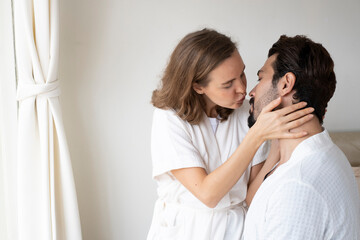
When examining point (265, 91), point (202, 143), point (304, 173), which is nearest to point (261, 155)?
point (202, 143)

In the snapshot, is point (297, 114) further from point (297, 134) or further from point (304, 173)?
point (304, 173)

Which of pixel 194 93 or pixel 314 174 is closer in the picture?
pixel 314 174

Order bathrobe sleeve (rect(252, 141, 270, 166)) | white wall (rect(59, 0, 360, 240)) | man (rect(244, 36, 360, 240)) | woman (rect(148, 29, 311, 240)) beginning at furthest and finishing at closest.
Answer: white wall (rect(59, 0, 360, 240)) < bathrobe sleeve (rect(252, 141, 270, 166)) < woman (rect(148, 29, 311, 240)) < man (rect(244, 36, 360, 240))

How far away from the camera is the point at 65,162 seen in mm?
1979

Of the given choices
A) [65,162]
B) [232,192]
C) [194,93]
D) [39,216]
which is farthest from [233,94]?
[39,216]

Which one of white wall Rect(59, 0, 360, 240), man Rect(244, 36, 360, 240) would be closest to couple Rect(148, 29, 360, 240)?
man Rect(244, 36, 360, 240)

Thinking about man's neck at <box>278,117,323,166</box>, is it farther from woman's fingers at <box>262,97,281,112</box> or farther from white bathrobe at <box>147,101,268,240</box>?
white bathrobe at <box>147,101,268,240</box>

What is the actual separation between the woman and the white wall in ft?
2.50

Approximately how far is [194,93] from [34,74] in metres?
0.83

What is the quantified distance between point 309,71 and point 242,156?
0.34 m

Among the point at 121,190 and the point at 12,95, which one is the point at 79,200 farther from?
the point at 12,95

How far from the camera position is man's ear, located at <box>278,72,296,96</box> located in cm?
122

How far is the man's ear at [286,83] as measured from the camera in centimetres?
122

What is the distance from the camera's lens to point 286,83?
123 cm
